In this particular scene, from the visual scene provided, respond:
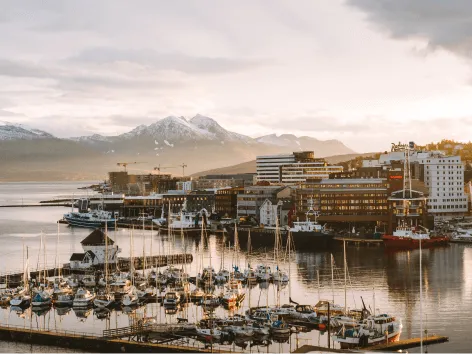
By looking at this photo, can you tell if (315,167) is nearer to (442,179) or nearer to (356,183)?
(442,179)

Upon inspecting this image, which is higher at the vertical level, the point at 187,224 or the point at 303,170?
the point at 303,170

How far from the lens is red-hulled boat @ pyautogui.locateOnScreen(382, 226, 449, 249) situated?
71.0 metres

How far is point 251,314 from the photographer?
36.1m

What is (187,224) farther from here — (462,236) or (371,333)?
(371,333)

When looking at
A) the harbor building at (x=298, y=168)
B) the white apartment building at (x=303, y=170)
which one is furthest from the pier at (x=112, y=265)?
the white apartment building at (x=303, y=170)

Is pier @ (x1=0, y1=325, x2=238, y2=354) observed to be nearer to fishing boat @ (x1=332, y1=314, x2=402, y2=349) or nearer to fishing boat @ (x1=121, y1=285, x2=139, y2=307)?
fishing boat @ (x1=332, y1=314, x2=402, y2=349)

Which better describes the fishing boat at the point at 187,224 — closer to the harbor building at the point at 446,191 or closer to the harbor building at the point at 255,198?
the harbor building at the point at 255,198

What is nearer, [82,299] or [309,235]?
[82,299]

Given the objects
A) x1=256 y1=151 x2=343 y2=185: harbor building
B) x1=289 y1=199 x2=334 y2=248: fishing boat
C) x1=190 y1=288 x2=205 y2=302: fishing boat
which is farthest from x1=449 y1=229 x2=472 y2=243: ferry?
x1=256 y1=151 x2=343 y2=185: harbor building

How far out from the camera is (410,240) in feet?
235

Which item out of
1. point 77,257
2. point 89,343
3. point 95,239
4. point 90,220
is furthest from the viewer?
point 90,220

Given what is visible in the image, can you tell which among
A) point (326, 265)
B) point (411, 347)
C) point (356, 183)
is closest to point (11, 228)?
point (356, 183)

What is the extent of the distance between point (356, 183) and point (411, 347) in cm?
5832

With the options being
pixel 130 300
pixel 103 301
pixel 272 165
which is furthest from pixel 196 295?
pixel 272 165
